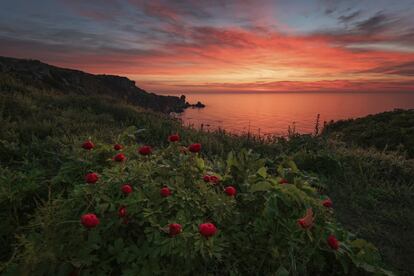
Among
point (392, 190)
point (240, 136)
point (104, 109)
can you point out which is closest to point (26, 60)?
point (104, 109)

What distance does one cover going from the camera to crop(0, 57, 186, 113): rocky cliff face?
29328mm

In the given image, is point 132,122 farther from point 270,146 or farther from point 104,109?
point 270,146

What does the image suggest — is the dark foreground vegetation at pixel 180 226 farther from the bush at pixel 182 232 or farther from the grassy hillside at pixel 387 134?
the grassy hillside at pixel 387 134

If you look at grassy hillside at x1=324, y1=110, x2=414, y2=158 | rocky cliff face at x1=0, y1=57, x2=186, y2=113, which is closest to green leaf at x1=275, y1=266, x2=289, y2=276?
grassy hillside at x1=324, y1=110, x2=414, y2=158

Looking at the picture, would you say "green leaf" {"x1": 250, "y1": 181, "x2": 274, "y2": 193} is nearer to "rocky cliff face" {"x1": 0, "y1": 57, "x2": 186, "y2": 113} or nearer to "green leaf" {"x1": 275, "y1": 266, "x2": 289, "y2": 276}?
"green leaf" {"x1": 275, "y1": 266, "x2": 289, "y2": 276}

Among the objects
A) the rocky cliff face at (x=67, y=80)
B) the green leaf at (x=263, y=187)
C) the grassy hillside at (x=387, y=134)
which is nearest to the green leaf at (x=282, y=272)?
the green leaf at (x=263, y=187)

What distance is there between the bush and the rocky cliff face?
1420cm

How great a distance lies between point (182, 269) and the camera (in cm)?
243

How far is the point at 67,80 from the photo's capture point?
1933 inches

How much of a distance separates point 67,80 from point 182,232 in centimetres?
5246

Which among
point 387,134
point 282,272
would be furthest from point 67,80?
point 282,272

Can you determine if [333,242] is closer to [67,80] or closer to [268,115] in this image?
[268,115]

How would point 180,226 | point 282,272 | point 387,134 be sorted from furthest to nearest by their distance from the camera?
point 387,134
point 282,272
point 180,226

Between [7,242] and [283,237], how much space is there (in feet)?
8.51
